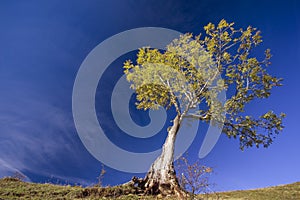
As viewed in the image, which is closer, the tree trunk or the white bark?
the tree trunk

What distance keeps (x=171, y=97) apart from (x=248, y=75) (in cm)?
619

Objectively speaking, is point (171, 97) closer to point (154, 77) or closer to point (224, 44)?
point (154, 77)

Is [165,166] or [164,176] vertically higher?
[165,166]

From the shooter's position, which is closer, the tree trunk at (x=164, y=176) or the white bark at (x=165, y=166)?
the tree trunk at (x=164, y=176)

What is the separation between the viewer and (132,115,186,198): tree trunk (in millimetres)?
17859

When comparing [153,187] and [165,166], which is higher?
[165,166]

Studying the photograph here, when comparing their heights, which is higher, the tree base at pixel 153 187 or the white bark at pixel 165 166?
the white bark at pixel 165 166

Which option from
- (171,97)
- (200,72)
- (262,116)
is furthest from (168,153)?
(262,116)

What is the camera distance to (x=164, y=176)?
18.5 metres

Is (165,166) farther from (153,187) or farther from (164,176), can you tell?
(153,187)

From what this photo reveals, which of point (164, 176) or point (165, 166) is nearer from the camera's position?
point (164, 176)

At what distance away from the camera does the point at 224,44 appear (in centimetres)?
2186

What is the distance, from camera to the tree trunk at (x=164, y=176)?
17859mm

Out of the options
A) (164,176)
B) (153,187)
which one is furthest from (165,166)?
(153,187)
